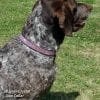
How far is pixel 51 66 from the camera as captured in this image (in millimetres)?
7359

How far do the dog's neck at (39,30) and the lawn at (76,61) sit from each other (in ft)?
8.03

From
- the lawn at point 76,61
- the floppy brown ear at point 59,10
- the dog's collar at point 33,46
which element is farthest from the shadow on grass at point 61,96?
the floppy brown ear at point 59,10

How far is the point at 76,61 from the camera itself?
1164cm

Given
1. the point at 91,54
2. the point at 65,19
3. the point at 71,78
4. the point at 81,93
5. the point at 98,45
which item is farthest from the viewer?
the point at 98,45

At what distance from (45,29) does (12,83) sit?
1.04m

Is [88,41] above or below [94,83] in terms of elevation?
above

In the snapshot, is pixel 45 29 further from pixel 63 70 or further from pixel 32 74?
pixel 63 70

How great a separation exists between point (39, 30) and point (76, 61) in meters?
4.59

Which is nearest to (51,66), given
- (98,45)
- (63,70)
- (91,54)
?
(63,70)

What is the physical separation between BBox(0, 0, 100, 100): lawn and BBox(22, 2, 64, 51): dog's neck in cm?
245

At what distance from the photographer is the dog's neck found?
7.14 metres

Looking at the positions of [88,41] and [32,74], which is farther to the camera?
[88,41]

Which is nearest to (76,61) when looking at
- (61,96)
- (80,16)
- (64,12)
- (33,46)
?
(61,96)

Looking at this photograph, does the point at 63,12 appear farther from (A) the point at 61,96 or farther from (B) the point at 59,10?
(A) the point at 61,96
